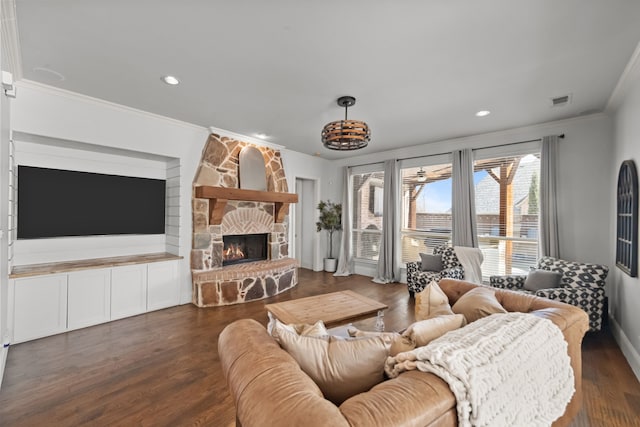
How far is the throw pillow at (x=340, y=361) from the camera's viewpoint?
3.60 feet

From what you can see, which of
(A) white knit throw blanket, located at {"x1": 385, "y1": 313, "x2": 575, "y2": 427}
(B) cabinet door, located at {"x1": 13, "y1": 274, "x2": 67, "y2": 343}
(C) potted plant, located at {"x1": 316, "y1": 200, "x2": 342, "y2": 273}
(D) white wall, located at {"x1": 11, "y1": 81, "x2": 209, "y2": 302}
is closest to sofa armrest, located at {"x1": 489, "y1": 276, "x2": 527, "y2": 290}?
(A) white knit throw blanket, located at {"x1": 385, "y1": 313, "x2": 575, "y2": 427}

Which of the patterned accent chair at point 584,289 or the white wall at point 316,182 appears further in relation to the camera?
the white wall at point 316,182

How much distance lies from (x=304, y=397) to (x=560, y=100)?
408 centimetres

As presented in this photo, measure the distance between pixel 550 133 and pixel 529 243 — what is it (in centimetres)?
159

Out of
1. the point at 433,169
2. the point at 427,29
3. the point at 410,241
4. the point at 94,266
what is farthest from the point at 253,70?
the point at 410,241

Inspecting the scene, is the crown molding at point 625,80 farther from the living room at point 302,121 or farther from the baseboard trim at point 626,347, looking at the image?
the baseboard trim at point 626,347

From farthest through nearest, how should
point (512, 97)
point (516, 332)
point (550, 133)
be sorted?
point (550, 133), point (512, 97), point (516, 332)

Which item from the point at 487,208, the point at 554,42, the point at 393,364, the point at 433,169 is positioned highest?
the point at 554,42

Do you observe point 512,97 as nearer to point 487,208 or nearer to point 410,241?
point 487,208

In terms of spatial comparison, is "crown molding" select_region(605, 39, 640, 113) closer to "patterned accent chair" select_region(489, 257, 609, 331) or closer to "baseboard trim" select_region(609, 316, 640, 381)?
"patterned accent chair" select_region(489, 257, 609, 331)

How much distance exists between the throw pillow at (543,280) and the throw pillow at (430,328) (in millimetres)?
2557

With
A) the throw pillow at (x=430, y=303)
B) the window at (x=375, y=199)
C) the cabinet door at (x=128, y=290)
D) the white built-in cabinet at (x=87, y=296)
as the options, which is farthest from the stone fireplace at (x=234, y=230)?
the throw pillow at (x=430, y=303)

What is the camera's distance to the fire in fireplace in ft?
15.7

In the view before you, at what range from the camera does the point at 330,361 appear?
1.12m
